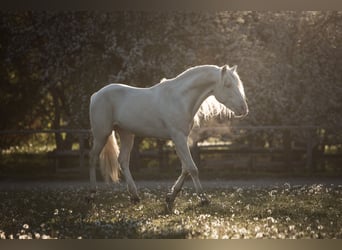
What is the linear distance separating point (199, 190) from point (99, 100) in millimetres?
1726

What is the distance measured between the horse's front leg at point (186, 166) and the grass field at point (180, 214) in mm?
166

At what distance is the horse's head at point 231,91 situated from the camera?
7008 mm

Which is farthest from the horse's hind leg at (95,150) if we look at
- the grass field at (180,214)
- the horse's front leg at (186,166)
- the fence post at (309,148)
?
the fence post at (309,148)

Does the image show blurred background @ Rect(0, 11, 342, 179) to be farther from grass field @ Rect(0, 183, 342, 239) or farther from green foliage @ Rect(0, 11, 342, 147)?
grass field @ Rect(0, 183, 342, 239)

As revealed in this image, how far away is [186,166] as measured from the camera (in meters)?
7.10

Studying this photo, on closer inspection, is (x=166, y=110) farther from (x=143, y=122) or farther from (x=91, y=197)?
(x=91, y=197)

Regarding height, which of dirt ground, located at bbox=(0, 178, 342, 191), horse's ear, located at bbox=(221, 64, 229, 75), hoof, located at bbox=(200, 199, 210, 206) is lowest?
dirt ground, located at bbox=(0, 178, 342, 191)

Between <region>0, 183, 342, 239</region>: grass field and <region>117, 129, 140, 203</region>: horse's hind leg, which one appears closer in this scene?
<region>0, 183, 342, 239</region>: grass field

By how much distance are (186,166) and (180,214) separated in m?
0.55

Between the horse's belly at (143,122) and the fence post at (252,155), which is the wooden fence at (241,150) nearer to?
the fence post at (252,155)

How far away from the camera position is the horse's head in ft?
23.0

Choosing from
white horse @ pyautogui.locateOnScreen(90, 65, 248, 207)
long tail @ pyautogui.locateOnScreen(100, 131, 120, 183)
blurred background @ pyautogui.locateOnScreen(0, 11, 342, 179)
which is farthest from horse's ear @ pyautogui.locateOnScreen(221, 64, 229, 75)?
blurred background @ pyautogui.locateOnScreen(0, 11, 342, 179)

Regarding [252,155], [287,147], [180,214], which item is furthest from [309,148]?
[180,214]
